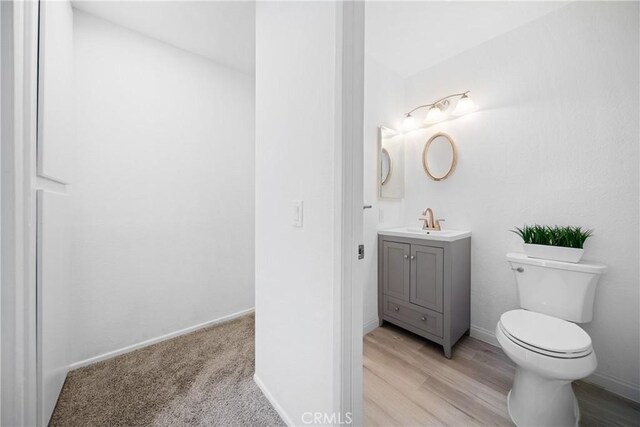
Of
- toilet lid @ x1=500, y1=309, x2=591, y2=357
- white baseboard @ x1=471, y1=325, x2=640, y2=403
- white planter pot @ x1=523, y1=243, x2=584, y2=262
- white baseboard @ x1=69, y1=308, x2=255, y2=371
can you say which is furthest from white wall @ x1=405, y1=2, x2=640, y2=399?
white baseboard @ x1=69, y1=308, x2=255, y2=371

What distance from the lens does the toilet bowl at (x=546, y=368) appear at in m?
1.04

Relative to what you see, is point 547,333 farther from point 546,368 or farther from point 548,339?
point 546,368

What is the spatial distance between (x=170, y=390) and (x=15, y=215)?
3.88 ft

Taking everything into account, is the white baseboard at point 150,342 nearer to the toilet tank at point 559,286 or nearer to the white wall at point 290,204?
the white wall at point 290,204

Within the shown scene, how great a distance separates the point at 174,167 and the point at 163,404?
61.2 inches

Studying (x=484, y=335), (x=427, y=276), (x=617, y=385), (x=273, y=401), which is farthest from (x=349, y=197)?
(x=617, y=385)

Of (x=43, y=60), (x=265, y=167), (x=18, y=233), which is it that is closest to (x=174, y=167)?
(x=43, y=60)

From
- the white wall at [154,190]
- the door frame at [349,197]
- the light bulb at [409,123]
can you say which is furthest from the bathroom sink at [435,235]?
the white wall at [154,190]

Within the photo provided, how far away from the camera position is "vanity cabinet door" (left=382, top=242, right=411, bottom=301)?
1.93 metres

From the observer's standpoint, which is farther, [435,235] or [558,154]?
[435,235]

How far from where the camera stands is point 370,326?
2.07 m

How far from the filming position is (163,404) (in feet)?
4.09

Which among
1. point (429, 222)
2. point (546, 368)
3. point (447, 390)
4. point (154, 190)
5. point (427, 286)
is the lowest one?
point (447, 390)

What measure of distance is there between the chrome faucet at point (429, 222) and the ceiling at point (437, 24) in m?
1.37
